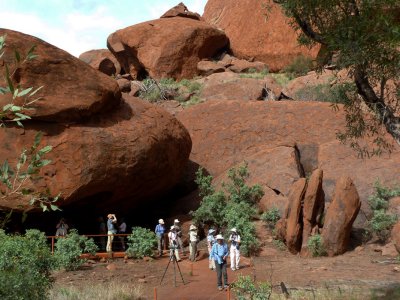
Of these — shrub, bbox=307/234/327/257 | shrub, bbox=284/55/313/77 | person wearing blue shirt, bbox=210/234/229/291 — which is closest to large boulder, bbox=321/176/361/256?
shrub, bbox=307/234/327/257

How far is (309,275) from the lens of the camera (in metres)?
14.5

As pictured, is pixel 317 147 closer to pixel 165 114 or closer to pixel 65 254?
pixel 165 114

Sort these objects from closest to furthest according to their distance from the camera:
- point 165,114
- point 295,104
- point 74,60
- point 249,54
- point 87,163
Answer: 1. point 87,163
2. point 74,60
3. point 165,114
4. point 295,104
5. point 249,54

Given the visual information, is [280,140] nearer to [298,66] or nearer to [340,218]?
[340,218]

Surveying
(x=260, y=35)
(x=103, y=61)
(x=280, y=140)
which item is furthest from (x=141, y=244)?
(x=260, y=35)

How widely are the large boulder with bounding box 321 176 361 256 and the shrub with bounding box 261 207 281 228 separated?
1.91m

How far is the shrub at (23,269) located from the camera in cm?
881

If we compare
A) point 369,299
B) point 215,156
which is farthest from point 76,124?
point 369,299

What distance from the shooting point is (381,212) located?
1803 cm

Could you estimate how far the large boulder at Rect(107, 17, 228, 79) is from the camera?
42.5 m

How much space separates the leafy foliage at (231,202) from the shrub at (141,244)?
2.42 m

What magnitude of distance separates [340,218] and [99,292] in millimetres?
7541

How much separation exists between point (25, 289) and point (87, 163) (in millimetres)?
8877

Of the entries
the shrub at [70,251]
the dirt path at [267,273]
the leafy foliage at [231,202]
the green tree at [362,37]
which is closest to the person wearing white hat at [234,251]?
the dirt path at [267,273]
